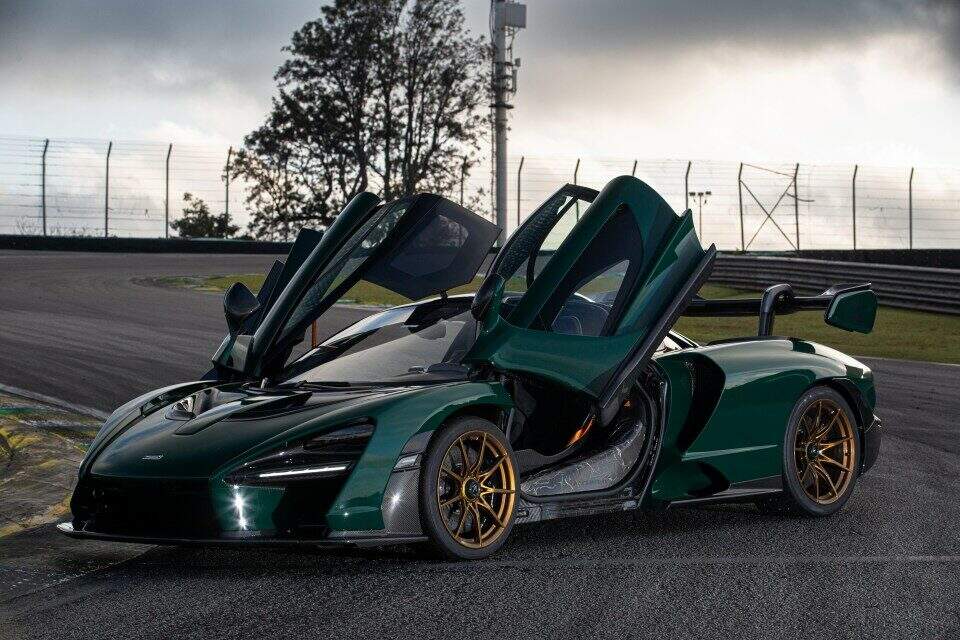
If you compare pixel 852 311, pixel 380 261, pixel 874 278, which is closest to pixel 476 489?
pixel 380 261

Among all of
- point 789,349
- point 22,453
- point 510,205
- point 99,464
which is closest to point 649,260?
point 789,349

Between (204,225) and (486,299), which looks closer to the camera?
(486,299)

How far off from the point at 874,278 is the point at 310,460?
834 inches

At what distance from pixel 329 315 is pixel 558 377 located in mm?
15325

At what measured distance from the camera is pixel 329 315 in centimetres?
2088

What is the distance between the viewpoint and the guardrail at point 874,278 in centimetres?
2302

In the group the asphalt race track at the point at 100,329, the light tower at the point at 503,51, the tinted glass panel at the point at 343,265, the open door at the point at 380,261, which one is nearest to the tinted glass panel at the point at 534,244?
the open door at the point at 380,261

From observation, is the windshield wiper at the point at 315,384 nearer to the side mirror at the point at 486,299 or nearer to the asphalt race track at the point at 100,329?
the side mirror at the point at 486,299

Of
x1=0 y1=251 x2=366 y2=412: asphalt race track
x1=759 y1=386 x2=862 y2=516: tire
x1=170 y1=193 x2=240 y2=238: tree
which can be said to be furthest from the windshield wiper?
x1=170 y1=193 x2=240 y2=238: tree

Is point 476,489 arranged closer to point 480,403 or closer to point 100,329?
point 480,403

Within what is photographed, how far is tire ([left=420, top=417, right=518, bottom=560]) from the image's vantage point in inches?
212

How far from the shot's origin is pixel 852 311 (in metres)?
6.84

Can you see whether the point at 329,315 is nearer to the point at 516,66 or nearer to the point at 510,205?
the point at 510,205

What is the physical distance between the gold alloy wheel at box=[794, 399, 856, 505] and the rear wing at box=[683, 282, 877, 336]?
49 centimetres
